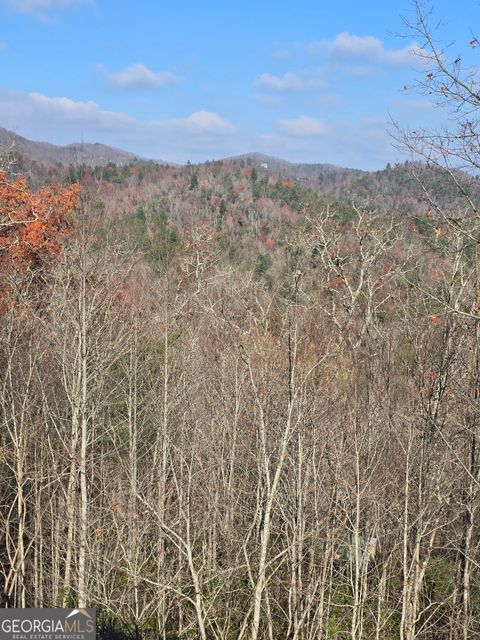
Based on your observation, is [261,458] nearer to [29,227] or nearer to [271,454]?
[271,454]

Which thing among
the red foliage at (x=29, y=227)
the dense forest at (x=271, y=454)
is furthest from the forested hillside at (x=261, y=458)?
the red foliage at (x=29, y=227)

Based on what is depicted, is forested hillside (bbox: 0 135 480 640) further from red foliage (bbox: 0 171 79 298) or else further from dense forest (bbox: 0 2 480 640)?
red foliage (bbox: 0 171 79 298)

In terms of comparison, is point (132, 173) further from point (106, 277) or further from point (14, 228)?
point (106, 277)

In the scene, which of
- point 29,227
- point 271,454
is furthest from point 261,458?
point 29,227

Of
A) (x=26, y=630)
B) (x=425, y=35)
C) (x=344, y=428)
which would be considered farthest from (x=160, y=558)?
(x=425, y=35)

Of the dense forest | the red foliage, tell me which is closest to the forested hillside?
the dense forest

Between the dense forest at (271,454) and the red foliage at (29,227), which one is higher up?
the red foliage at (29,227)

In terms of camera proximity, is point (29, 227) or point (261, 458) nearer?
point (261, 458)

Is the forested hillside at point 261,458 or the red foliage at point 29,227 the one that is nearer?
the forested hillside at point 261,458

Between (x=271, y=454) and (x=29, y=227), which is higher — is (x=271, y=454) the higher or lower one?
the lower one

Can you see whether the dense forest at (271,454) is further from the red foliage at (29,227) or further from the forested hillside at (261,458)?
the red foliage at (29,227)

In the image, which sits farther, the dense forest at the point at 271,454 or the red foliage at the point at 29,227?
the red foliage at the point at 29,227

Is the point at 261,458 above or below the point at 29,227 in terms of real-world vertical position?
below

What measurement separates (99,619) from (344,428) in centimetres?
457
